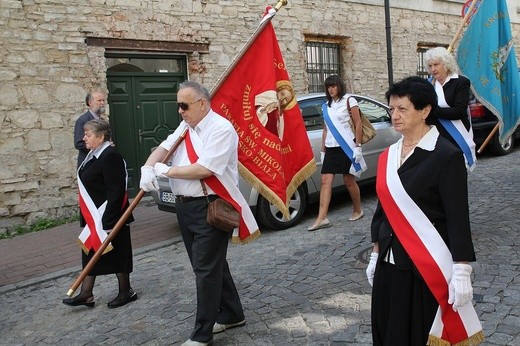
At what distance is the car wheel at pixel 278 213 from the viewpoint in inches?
261

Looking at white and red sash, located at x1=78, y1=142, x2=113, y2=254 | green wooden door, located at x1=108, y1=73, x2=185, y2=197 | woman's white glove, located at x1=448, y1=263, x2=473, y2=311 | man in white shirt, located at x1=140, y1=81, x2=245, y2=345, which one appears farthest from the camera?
green wooden door, located at x1=108, y1=73, x2=185, y2=197

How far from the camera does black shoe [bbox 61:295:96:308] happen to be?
4598 millimetres

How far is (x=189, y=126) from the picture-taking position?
11.8ft

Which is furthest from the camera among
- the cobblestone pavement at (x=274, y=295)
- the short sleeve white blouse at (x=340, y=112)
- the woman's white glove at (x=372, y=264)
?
the short sleeve white blouse at (x=340, y=112)

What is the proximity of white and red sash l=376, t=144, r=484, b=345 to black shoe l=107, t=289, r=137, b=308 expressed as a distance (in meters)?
2.97

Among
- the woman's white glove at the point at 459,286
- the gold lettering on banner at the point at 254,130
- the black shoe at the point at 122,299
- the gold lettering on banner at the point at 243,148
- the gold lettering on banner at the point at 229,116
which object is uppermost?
the gold lettering on banner at the point at 229,116

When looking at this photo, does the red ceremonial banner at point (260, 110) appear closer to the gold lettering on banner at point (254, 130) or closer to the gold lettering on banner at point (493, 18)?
the gold lettering on banner at point (254, 130)

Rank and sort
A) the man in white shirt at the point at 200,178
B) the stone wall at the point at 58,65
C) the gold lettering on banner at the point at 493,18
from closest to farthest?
the man in white shirt at the point at 200,178
the gold lettering on banner at the point at 493,18
the stone wall at the point at 58,65

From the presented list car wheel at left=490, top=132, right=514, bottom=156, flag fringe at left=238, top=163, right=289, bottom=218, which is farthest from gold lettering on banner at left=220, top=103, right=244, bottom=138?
car wheel at left=490, top=132, right=514, bottom=156

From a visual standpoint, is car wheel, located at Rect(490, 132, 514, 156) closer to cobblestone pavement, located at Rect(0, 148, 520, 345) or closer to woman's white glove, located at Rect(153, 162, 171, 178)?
cobblestone pavement, located at Rect(0, 148, 520, 345)

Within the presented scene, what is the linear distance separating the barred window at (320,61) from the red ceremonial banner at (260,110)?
8049 mm

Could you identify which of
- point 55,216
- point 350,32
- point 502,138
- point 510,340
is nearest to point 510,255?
point 502,138

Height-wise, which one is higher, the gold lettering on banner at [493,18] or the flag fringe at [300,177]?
the gold lettering on banner at [493,18]

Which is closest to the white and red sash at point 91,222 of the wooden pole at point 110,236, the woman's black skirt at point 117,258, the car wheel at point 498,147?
the woman's black skirt at point 117,258
